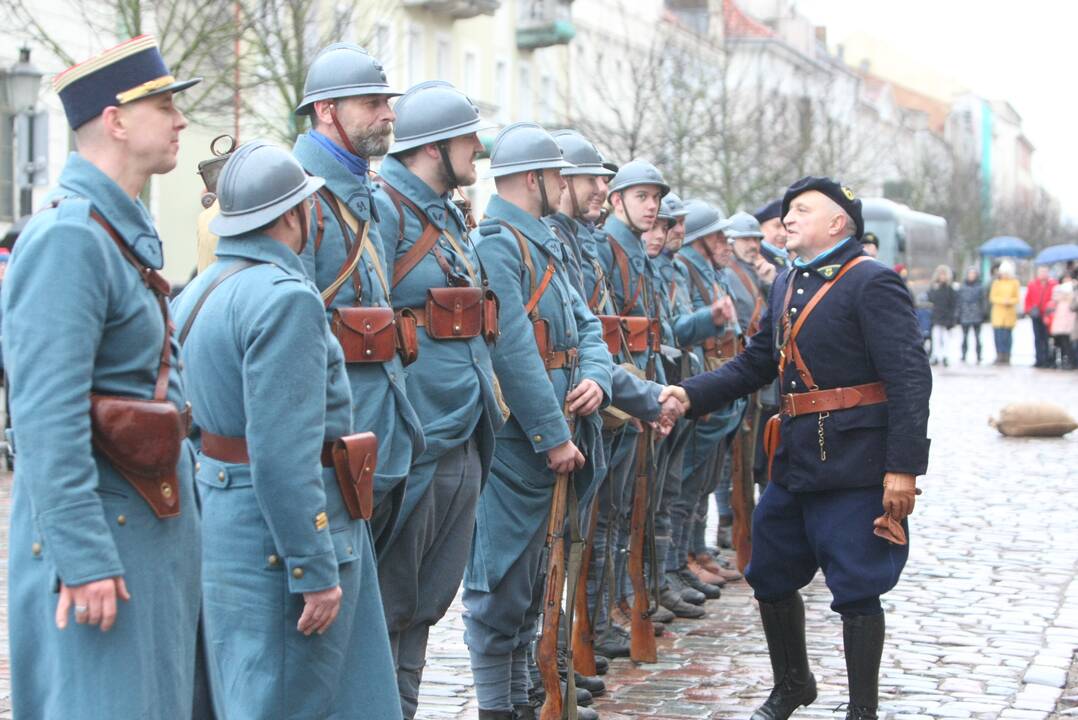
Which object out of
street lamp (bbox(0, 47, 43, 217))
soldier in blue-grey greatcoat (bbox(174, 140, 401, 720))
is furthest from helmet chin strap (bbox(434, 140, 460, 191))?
street lamp (bbox(0, 47, 43, 217))

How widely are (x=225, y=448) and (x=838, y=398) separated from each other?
2.76 m

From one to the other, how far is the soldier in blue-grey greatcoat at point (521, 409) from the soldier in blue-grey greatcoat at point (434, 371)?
44 cm

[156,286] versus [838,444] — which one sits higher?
[156,286]

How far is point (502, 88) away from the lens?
4406 cm

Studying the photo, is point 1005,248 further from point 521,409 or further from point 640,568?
point 521,409

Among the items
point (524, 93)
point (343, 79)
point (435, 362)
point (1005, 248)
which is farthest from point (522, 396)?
point (1005, 248)

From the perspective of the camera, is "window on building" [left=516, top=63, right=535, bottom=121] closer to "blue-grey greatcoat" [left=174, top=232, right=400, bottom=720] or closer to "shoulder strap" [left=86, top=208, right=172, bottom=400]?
"blue-grey greatcoat" [left=174, top=232, right=400, bottom=720]

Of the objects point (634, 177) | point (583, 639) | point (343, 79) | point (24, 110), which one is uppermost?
point (24, 110)

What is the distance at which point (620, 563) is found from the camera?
8.48 metres

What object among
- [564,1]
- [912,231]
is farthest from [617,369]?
[912,231]

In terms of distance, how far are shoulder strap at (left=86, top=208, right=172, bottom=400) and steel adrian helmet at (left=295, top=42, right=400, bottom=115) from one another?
153 cm

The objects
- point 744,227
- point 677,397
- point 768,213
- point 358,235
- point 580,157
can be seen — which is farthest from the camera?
point 768,213

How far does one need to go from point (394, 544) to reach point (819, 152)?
4644cm

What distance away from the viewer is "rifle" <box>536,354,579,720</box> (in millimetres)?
6211
